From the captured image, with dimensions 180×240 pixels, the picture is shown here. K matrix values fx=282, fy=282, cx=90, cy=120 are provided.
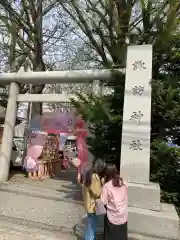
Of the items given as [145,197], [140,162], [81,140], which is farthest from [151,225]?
[81,140]

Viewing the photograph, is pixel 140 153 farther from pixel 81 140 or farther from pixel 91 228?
pixel 81 140

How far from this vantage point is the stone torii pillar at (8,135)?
27.4 feet

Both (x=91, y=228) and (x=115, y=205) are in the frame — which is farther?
(x=91, y=228)

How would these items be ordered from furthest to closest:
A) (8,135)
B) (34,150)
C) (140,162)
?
(34,150), (8,135), (140,162)

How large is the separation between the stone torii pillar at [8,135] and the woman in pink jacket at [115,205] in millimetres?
5238

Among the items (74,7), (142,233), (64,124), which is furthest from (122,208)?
(74,7)

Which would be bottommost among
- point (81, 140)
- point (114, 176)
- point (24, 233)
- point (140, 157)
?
point (24, 233)

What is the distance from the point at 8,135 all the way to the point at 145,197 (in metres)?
5.14

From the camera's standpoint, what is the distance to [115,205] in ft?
12.3

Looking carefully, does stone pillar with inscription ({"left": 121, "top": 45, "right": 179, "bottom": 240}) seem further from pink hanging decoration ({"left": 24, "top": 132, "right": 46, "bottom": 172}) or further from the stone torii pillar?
pink hanging decoration ({"left": 24, "top": 132, "right": 46, "bottom": 172})

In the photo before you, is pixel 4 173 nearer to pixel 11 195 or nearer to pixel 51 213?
pixel 11 195

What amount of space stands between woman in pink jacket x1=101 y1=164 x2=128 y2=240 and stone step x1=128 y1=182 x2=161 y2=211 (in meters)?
1.10

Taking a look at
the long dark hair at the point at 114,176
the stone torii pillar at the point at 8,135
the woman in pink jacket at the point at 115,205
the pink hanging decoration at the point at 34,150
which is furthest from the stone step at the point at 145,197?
the pink hanging decoration at the point at 34,150

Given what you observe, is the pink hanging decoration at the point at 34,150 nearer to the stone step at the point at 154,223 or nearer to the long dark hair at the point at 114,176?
the stone step at the point at 154,223
